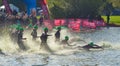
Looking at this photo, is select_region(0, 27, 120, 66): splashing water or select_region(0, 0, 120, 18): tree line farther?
select_region(0, 0, 120, 18): tree line

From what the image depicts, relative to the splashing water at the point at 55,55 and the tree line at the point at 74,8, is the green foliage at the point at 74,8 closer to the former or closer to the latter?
the tree line at the point at 74,8

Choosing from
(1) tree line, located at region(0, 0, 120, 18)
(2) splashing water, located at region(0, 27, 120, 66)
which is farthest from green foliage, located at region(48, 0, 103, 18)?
(2) splashing water, located at region(0, 27, 120, 66)

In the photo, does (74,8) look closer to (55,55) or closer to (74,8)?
(74,8)

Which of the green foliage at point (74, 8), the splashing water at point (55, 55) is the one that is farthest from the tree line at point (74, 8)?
the splashing water at point (55, 55)

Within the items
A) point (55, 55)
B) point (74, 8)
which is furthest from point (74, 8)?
point (55, 55)

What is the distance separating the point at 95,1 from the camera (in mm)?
73688

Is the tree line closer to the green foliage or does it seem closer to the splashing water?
the green foliage

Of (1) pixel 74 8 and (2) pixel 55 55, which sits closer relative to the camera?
(2) pixel 55 55

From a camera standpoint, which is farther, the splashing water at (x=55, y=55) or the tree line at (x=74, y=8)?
the tree line at (x=74, y=8)

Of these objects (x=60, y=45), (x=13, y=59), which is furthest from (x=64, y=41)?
(x=13, y=59)

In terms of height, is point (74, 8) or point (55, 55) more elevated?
point (74, 8)

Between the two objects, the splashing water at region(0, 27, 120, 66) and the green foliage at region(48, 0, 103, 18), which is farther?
the green foliage at region(48, 0, 103, 18)

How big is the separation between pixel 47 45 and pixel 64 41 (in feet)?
5.79

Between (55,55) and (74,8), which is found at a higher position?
(74,8)
